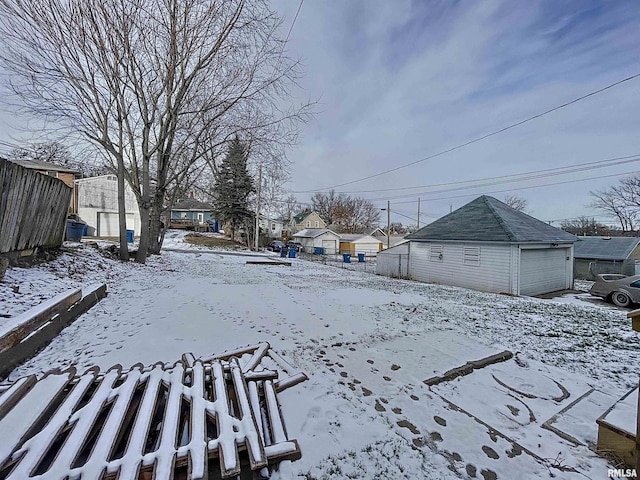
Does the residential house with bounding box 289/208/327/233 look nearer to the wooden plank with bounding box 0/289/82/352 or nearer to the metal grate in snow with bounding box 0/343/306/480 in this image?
the wooden plank with bounding box 0/289/82/352

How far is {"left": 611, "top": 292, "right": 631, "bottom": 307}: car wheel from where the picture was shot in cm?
912

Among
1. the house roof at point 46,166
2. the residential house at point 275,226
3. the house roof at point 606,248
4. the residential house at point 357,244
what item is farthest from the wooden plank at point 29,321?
the residential house at point 275,226

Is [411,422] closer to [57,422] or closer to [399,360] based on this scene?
[399,360]

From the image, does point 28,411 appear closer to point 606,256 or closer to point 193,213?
point 606,256

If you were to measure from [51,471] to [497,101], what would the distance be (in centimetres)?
1444

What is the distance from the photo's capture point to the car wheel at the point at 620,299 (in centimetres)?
912

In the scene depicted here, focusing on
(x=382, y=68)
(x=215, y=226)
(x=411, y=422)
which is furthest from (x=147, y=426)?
(x=215, y=226)

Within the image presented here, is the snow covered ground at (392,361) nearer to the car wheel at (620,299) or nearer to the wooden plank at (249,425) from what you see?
the wooden plank at (249,425)

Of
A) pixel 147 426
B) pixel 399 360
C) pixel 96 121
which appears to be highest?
pixel 96 121

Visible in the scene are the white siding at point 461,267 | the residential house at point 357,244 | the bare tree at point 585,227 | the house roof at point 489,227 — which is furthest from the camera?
the bare tree at point 585,227

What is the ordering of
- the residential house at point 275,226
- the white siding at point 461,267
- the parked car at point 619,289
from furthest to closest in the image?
the residential house at point 275,226
the white siding at point 461,267
the parked car at point 619,289

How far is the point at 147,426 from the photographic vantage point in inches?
73.5

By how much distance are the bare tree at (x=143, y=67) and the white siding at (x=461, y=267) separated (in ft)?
28.0

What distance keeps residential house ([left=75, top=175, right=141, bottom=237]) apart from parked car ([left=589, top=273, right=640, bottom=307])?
27.0 meters
